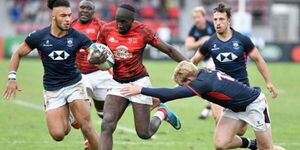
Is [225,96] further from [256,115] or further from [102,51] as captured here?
[102,51]

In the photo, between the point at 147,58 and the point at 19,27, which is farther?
the point at 19,27

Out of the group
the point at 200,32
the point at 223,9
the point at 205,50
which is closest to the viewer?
the point at 223,9

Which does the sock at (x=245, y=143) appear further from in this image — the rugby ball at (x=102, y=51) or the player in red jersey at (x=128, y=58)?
the rugby ball at (x=102, y=51)

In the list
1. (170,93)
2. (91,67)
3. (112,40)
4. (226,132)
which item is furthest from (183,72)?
(91,67)

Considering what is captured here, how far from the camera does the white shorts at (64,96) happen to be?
1132 cm

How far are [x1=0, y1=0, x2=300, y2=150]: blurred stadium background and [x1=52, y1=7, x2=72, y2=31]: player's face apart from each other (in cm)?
275

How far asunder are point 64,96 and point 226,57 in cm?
255

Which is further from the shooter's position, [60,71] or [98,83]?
[98,83]

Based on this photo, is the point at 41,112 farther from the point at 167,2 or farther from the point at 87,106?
the point at 167,2

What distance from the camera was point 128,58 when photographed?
1123 cm

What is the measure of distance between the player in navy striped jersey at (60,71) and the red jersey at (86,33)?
74.6 inches

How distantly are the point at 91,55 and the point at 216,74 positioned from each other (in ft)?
5.97

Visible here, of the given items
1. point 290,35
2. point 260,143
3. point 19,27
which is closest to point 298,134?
point 260,143

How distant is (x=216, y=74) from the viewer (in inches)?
406
